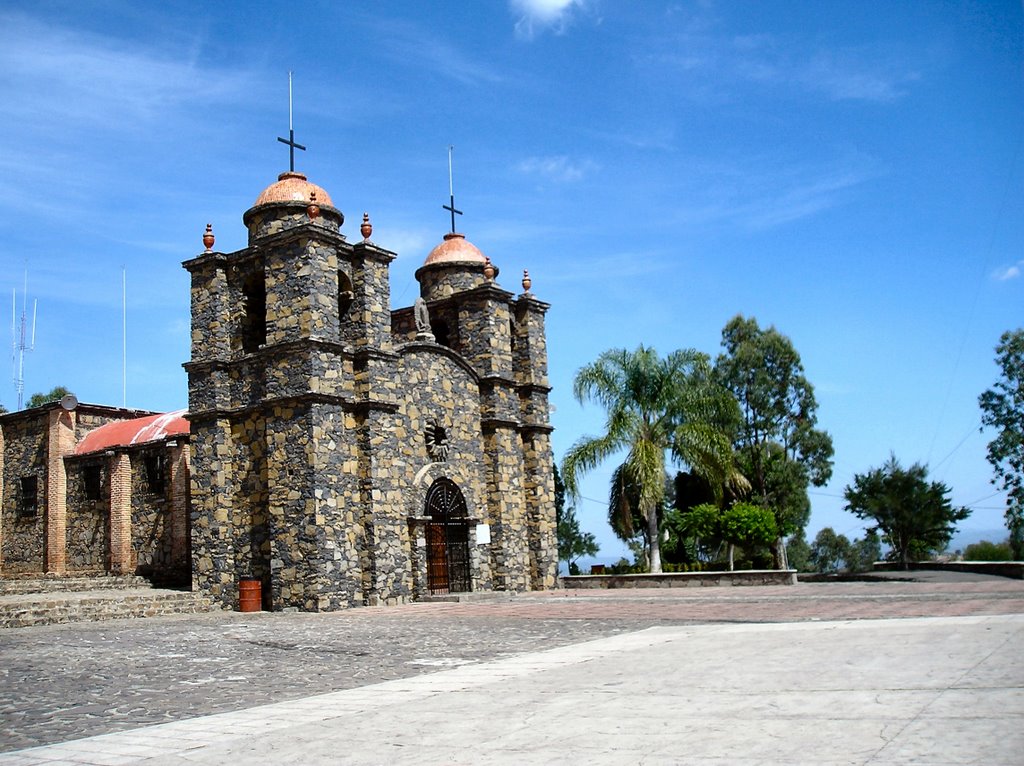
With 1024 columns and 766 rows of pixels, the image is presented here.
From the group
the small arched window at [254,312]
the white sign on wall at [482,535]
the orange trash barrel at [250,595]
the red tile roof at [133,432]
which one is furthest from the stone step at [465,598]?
the red tile roof at [133,432]

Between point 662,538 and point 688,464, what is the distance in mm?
8596

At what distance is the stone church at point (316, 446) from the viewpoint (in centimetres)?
2175

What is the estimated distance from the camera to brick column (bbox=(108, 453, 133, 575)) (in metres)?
27.3

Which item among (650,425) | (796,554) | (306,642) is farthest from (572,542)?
(306,642)

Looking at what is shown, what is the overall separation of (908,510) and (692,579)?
1376cm

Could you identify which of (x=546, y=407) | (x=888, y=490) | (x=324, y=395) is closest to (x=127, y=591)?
(x=324, y=395)

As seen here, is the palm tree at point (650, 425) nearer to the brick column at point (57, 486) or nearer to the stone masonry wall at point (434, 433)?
the stone masonry wall at point (434, 433)

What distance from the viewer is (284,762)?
5.62 meters

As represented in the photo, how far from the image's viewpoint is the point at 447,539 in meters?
25.7

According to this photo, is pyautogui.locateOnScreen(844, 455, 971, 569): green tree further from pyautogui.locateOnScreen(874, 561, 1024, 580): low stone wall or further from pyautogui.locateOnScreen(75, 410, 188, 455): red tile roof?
pyautogui.locateOnScreen(75, 410, 188, 455): red tile roof

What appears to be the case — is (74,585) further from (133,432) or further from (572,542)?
(572,542)

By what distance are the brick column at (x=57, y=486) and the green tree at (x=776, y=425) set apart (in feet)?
90.7

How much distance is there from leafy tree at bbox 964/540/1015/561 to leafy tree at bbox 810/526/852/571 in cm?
2170

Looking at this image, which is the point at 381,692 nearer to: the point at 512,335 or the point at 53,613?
the point at 53,613
